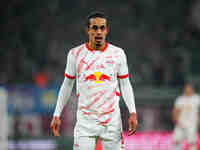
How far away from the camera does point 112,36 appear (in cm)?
1770

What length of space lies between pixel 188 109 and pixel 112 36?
242 inches

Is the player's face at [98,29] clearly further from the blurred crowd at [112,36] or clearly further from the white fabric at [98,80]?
the blurred crowd at [112,36]

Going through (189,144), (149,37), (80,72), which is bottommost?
(189,144)

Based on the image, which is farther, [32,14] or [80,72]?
[32,14]

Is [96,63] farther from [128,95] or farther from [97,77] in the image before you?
[128,95]

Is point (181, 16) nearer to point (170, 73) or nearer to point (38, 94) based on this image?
point (170, 73)

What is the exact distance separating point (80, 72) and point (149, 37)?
13735mm

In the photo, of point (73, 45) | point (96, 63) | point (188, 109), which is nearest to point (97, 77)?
point (96, 63)

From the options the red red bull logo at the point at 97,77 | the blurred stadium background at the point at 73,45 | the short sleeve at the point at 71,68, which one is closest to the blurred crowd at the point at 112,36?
the blurred stadium background at the point at 73,45

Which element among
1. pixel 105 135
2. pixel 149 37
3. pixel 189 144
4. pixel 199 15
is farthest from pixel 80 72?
pixel 199 15

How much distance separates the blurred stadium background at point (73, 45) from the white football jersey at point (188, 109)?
2764 millimetres

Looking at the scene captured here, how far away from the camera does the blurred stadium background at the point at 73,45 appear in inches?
590

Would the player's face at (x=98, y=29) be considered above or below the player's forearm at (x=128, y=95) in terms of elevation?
above

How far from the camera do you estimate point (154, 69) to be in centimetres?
1702
